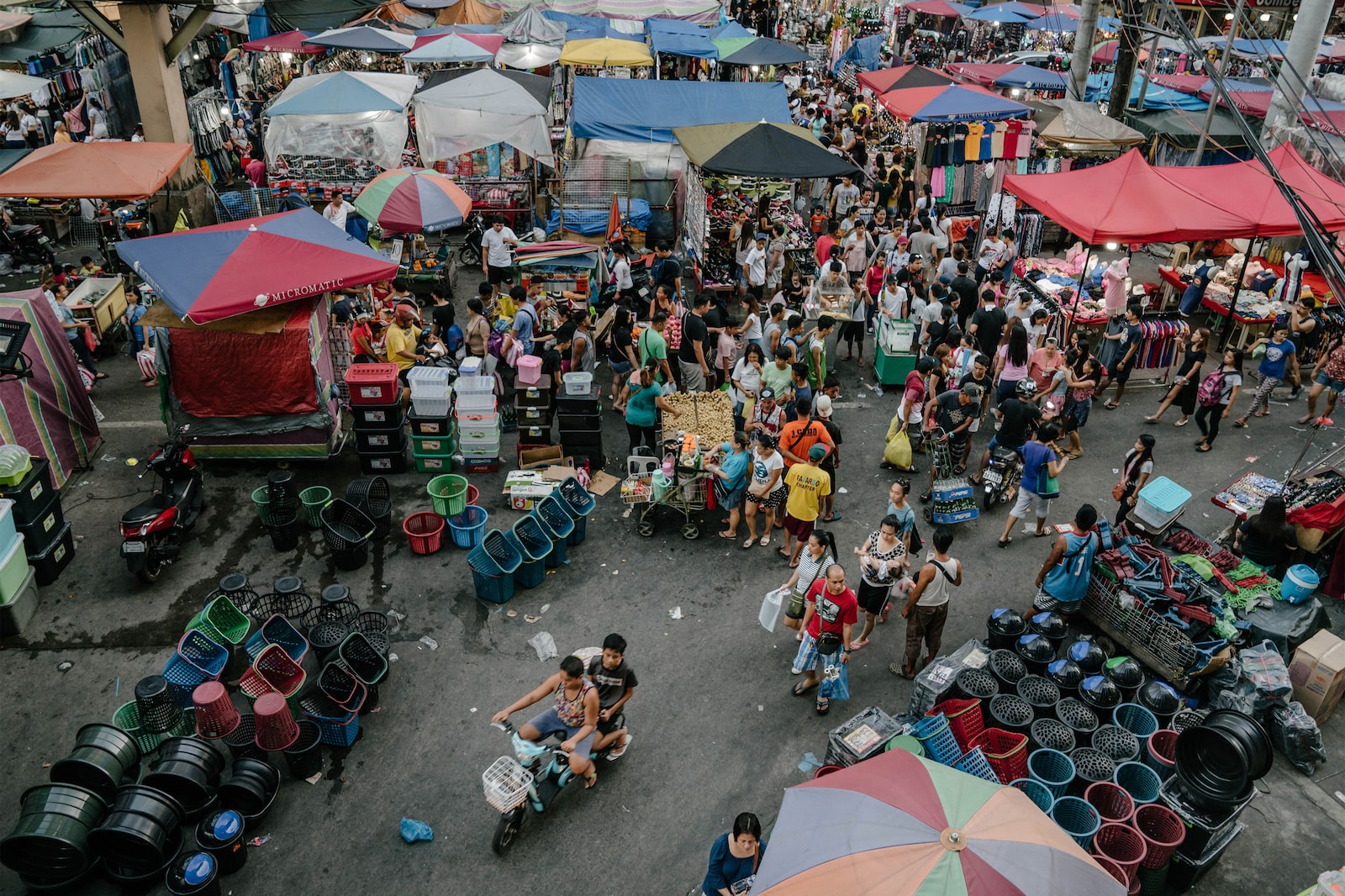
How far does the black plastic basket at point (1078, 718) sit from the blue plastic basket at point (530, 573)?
492cm

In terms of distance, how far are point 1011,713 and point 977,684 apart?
331 mm

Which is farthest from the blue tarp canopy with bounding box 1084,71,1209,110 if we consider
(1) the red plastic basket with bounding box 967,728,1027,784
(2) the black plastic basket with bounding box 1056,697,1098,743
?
(1) the red plastic basket with bounding box 967,728,1027,784

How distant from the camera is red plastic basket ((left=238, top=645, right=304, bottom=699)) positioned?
23.8 feet

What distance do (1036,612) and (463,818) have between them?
5425 mm

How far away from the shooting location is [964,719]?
676 cm

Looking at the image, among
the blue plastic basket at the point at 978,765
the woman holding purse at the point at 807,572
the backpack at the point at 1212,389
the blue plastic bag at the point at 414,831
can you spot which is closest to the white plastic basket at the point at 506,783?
the blue plastic bag at the point at 414,831

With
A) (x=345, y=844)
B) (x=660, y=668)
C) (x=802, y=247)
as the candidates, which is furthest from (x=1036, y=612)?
(x=802, y=247)

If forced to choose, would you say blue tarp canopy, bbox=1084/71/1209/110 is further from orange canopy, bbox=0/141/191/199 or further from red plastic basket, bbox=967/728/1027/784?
orange canopy, bbox=0/141/191/199

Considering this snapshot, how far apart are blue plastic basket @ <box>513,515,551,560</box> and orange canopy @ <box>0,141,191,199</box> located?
9.21 metres

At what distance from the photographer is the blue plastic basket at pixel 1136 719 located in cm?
687

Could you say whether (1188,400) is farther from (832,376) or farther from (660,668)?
(660,668)

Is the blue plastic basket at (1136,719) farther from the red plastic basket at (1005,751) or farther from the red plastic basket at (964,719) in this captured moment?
the red plastic basket at (964,719)

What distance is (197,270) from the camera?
9.79 m

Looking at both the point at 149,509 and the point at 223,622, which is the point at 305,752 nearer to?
the point at 223,622
